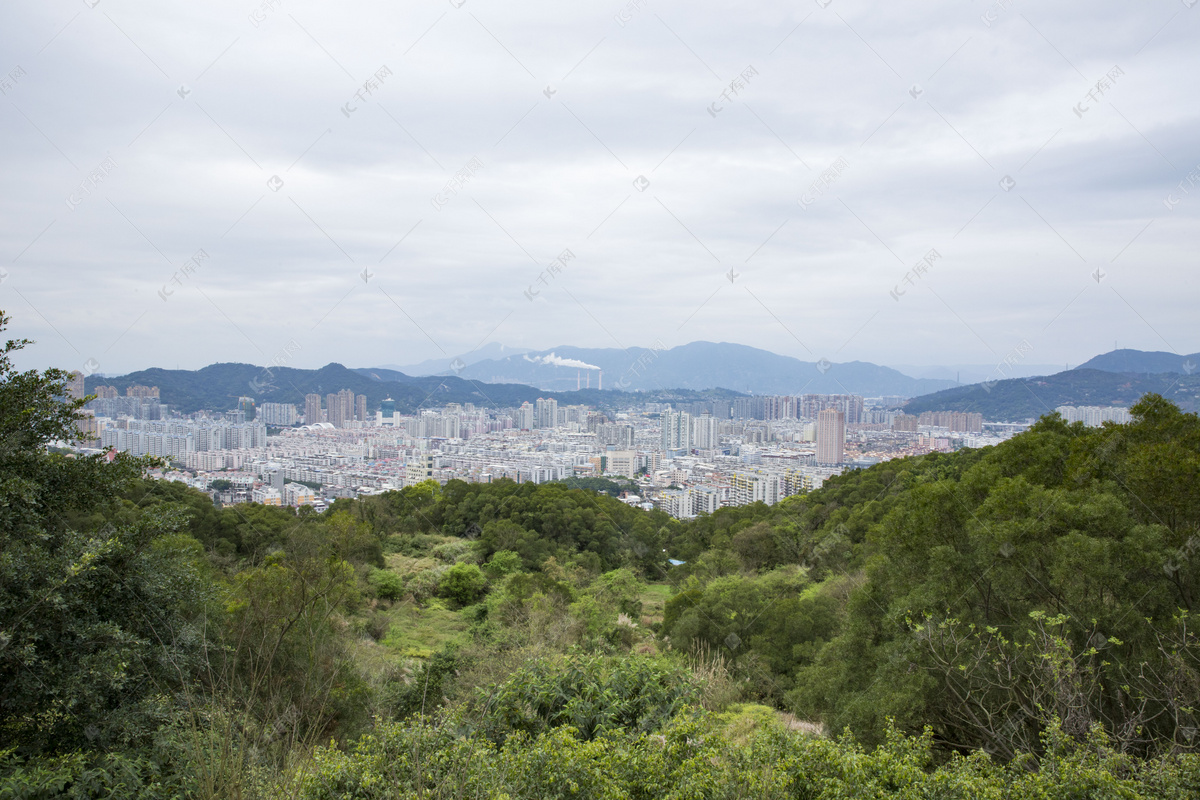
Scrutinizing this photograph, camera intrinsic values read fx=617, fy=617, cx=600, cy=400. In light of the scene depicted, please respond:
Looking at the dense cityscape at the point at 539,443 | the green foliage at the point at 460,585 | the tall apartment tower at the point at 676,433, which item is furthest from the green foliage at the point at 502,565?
the tall apartment tower at the point at 676,433

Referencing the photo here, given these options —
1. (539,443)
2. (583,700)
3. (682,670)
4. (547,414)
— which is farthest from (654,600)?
(547,414)

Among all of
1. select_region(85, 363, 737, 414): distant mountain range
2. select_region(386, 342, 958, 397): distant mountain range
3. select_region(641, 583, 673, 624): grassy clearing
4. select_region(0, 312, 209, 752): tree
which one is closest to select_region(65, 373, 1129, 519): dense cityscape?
select_region(85, 363, 737, 414): distant mountain range

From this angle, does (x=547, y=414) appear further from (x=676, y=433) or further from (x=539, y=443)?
(x=676, y=433)

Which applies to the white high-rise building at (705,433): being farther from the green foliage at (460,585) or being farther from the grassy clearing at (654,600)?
the green foliage at (460,585)

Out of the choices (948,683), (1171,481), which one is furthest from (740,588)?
(1171,481)

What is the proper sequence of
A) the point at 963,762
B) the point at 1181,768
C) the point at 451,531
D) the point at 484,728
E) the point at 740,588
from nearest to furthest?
1. the point at 1181,768
2. the point at 963,762
3. the point at 484,728
4. the point at 740,588
5. the point at 451,531

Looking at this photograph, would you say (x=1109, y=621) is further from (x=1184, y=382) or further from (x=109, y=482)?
(x=1184, y=382)

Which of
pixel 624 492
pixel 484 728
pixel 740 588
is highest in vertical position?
pixel 484 728
